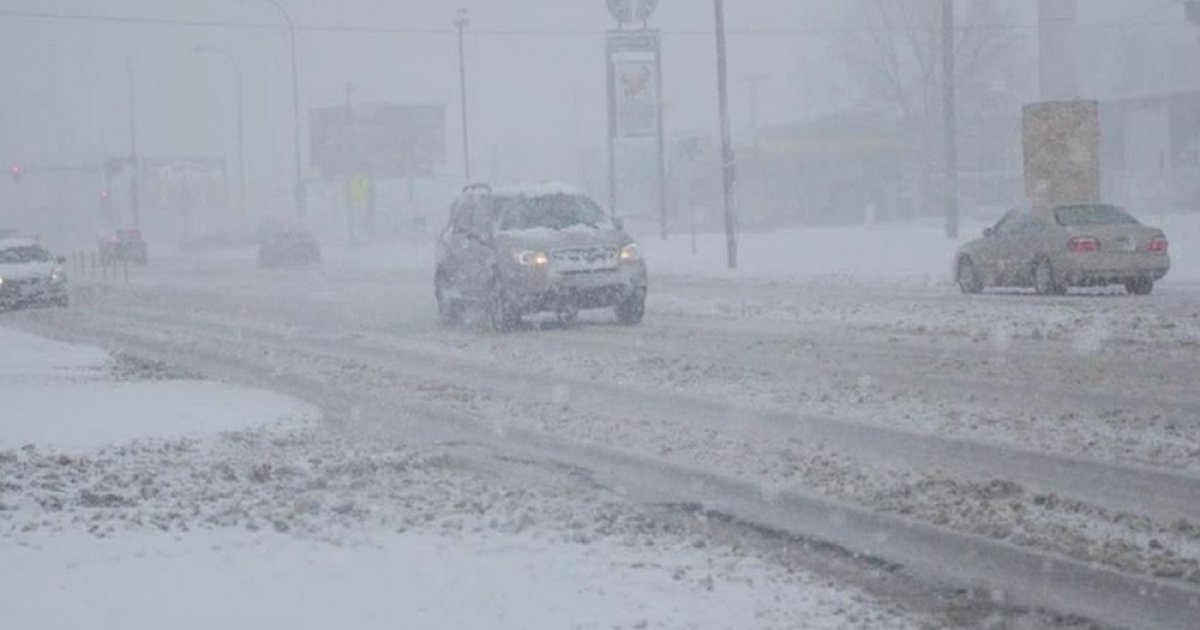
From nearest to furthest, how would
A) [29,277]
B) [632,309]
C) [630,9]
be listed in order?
[632,309] < [29,277] < [630,9]

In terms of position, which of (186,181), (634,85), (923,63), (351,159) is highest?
(923,63)

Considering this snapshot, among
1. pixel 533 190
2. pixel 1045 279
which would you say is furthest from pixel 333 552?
pixel 1045 279

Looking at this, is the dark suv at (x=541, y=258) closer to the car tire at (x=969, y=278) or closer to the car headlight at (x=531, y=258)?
the car headlight at (x=531, y=258)

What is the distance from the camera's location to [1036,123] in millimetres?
40188

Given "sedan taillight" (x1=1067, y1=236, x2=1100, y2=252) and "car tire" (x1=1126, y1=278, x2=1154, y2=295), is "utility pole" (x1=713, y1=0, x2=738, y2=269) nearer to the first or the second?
"car tire" (x1=1126, y1=278, x2=1154, y2=295)

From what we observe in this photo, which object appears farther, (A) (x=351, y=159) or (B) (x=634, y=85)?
(A) (x=351, y=159)

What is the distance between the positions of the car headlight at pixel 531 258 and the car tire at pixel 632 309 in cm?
156

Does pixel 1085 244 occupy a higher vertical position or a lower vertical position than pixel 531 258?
lower

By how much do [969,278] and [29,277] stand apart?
71.2 ft

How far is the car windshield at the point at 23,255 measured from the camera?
43219 millimetres

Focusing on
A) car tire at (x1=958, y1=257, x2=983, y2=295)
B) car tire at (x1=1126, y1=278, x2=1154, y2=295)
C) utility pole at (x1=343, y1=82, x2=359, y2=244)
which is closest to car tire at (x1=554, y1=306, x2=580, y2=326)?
car tire at (x1=958, y1=257, x2=983, y2=295)

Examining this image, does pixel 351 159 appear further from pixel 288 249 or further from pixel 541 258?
pixel 541 258

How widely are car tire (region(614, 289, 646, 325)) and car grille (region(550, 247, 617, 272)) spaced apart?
794 mm

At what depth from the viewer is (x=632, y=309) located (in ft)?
Result: 90.0
